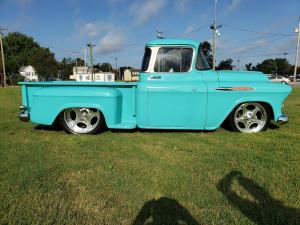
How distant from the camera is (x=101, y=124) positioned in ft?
18.0

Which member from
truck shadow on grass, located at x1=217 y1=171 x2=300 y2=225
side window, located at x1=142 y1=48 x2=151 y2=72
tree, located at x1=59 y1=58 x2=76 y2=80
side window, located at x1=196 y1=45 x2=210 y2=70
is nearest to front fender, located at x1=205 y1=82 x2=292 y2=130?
side window, located at x1=196 y1=45 x2=210 y2=70

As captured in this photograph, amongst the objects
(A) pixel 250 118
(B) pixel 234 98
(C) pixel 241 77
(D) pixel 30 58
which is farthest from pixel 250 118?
(D) pixel 30 58

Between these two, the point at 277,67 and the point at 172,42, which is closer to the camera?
the point at 172,42

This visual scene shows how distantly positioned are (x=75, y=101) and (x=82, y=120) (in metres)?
0.54

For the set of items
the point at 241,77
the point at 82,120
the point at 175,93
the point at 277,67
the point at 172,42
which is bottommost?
the point at 82,120

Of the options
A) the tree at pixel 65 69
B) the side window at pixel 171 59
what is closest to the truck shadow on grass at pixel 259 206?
the side window at pixel 171 59

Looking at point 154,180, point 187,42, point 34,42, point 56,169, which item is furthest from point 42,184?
point 34,42

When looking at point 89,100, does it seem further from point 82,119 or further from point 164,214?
point 164,214

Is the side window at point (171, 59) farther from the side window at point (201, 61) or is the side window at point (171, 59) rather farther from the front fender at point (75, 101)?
the front fender at point (75, 101)

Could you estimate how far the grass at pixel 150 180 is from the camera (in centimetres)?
260

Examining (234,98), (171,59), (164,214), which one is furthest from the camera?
(171,59)

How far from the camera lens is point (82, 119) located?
559 cm

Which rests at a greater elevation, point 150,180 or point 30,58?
point 30,58

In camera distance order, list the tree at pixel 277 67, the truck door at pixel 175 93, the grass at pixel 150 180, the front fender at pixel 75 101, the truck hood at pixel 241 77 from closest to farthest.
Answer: the grass at pixel 150 180, the truck door at pixel 175 93, the front fender at pixel 75 101, the truck hood at pixel 241 77, the tree at pixel 277 67
